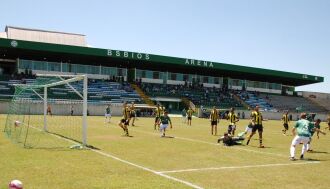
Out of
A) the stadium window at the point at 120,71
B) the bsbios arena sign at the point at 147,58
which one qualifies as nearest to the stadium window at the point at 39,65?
the bsbios arena sign at the point at 147,58

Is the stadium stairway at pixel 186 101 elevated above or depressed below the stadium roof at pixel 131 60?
below

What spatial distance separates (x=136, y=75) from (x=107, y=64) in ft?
22.9

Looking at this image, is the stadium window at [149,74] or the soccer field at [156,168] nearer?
the soccer field at [156,168]

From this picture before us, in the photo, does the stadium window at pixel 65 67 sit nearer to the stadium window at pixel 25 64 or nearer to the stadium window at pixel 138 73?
the stadium window at pixel 25 64

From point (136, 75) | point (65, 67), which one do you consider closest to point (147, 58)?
point (136, 75)

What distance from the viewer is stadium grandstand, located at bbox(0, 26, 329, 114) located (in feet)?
191

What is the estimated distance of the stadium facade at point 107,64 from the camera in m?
58.5

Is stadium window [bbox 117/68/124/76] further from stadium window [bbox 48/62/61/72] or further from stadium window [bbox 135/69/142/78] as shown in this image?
stadium window [bbox 48/62/61/72]

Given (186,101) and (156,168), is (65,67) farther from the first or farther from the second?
(156,168)

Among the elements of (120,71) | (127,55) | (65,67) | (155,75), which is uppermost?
(127,55)

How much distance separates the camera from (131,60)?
66.2 meters

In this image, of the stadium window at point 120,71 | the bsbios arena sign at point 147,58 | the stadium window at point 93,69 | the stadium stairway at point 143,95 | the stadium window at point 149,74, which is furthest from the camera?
the stadium window at point 149,74

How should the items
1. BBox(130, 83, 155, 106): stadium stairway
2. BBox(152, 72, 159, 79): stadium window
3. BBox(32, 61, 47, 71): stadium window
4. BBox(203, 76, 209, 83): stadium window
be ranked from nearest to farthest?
1. BBox(130, 83, 155, 106): stadium stairway
2. BBox(32, 61, 47, 71): stadium window
3. BBox(152, 72, 159, 79): stadium window
4. BBox(203, 76, 209, 83): stadium window

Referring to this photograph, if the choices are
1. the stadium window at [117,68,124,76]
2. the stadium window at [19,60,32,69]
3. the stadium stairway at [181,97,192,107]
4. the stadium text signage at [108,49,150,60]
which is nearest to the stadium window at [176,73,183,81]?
the stadium stairway at [181,97,192,107]
